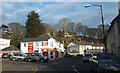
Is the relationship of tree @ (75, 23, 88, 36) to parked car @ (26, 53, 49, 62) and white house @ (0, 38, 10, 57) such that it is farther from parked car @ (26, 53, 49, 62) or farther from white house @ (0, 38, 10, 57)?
parked car @ (26, 53, 49, 62)

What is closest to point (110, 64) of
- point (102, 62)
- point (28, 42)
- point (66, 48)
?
point (102, 62)

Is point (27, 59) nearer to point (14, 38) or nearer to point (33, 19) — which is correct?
point (14, 38)

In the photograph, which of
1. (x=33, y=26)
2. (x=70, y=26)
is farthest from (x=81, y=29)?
(x=33, y=26)

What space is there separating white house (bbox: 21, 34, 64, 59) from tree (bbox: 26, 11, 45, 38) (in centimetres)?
2088

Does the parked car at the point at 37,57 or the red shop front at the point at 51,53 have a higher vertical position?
the red shop front at the point at 51,53

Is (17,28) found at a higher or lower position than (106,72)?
higher

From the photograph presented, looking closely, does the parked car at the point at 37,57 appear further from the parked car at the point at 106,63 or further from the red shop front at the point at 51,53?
the parked car at the point at 106,63

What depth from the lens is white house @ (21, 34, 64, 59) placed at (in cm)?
9106

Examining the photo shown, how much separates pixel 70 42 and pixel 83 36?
22.5m

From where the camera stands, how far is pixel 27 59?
5722 cm

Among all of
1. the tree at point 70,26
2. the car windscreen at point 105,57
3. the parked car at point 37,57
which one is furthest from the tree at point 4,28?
the car windscreen at point 105,57

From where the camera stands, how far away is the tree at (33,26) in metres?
120

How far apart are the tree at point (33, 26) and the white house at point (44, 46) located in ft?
68.5

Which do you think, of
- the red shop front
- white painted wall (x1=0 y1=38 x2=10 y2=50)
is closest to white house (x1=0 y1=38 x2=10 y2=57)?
white painted wall (x1=0 y1=38 x2=10 y2=50)
